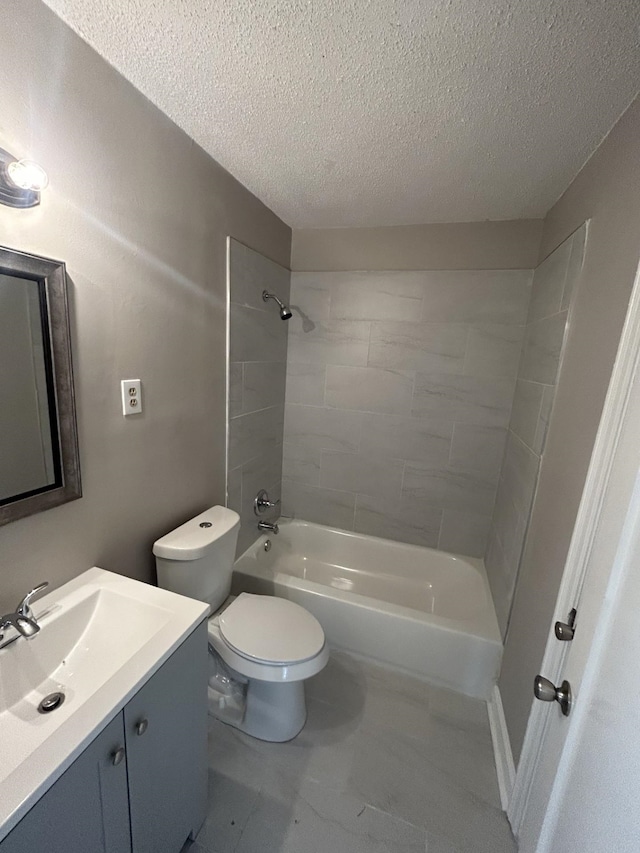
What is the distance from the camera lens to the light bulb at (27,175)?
83 cm

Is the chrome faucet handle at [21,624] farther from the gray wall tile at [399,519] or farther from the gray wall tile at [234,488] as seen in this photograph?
the gray wall tile at [399,519]

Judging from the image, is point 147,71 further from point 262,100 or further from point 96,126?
point 262,100

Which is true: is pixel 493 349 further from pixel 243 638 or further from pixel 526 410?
pixel 243 638

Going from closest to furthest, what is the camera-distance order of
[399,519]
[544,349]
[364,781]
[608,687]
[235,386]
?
[608,687] < [364,781] < [544,349] < [235,386] < [399,519]

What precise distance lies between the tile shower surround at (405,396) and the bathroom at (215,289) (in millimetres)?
38

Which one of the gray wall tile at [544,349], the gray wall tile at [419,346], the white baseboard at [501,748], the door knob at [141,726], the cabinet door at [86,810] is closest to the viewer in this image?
the cabinet door at [86,810]

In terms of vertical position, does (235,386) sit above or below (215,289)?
below

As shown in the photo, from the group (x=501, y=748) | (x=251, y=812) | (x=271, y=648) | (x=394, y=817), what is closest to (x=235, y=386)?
(x=271, y=648)

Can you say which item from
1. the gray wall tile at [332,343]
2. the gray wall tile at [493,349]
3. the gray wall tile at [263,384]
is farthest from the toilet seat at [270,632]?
the gray wall tile at [493,349]

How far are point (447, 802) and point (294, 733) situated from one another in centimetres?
60

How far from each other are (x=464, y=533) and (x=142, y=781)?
1967 mm

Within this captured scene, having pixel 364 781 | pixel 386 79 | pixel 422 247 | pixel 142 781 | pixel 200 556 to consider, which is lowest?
pixel 364 781

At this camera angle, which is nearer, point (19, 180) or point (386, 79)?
point (19, 180)

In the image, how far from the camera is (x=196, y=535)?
1448 millimetres
